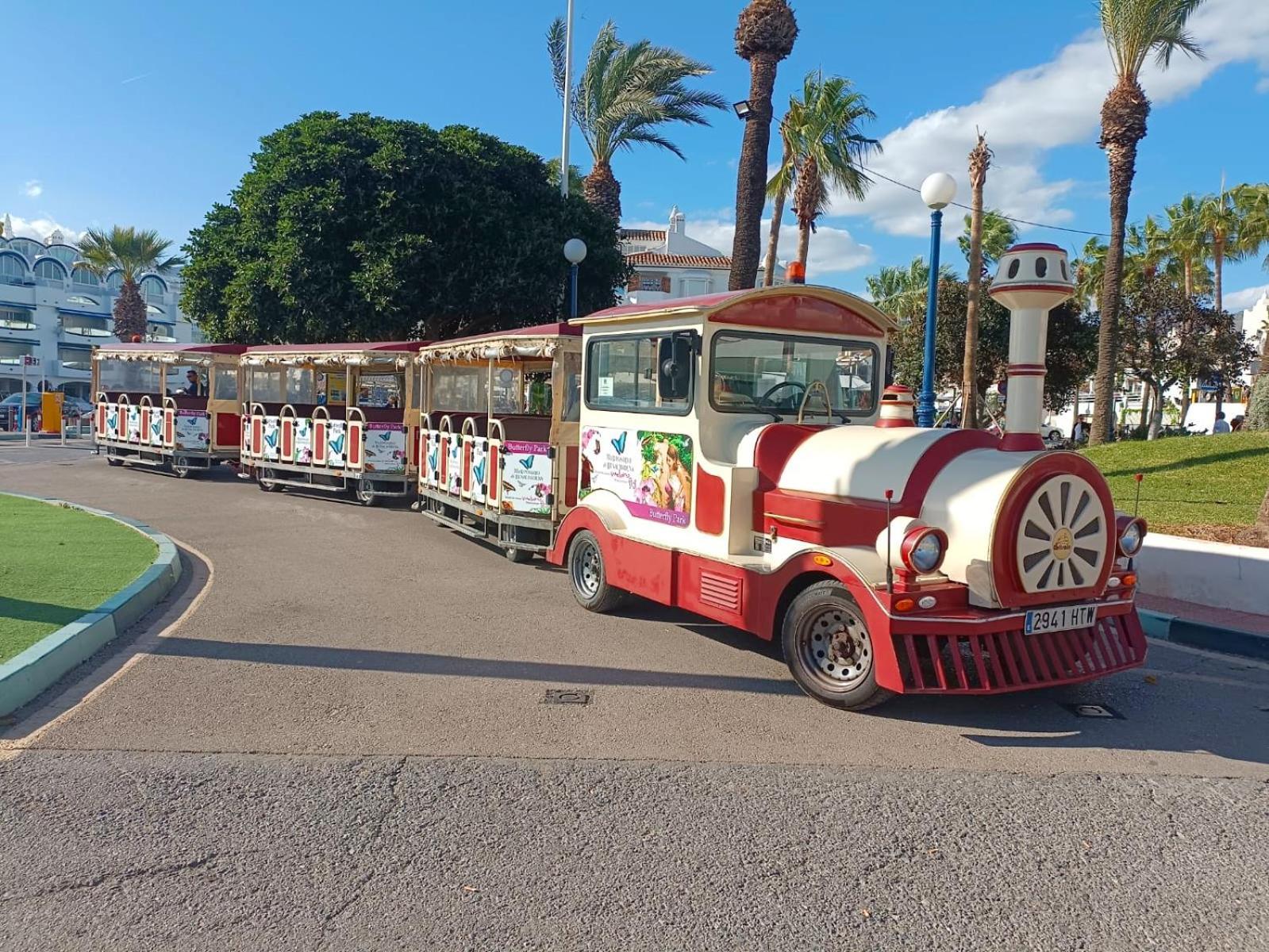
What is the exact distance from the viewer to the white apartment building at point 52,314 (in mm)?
53406

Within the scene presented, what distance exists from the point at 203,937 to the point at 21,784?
Answer: 1.67 metres

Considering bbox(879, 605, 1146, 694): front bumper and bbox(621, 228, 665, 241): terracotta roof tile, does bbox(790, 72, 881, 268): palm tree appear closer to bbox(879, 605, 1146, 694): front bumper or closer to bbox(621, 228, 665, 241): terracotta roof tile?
bbox(879, 605, 1146, 694): front bumper

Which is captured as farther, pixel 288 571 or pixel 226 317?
pixel 226 317

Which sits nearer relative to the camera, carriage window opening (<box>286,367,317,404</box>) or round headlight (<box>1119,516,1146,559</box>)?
round headlight (<box>1119,516,1146,559</box>)

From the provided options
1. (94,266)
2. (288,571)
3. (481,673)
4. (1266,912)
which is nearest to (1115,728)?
(1266,912)

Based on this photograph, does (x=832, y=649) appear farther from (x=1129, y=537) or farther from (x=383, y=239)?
(x=383, y=239)

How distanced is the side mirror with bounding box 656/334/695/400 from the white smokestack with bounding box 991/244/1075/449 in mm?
2054

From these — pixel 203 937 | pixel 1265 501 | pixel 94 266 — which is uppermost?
pixel 94 266

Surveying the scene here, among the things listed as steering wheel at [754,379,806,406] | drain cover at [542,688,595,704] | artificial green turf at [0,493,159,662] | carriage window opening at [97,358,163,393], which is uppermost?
carriage window opening at [97,358,163,393]

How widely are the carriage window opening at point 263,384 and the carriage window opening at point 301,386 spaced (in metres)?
0.26

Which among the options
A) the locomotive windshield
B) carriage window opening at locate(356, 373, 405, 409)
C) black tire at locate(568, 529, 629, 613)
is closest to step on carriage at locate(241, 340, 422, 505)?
carriage window opening at locate(356, 373, 405, 409)

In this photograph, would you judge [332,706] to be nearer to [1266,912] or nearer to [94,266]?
[1266,912]

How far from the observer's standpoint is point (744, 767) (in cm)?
429

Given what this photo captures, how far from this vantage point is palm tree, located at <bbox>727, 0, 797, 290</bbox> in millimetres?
17188
